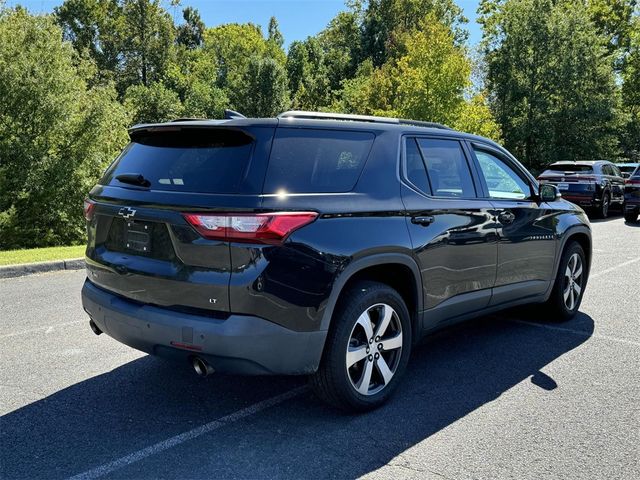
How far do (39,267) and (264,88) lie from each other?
36.3 meters

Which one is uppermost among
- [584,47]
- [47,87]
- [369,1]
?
[369,1]

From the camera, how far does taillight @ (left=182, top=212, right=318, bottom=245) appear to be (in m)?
3.09

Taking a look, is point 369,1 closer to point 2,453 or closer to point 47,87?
point 47,87

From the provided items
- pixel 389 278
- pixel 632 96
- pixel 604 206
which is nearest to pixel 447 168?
pixel 389 278

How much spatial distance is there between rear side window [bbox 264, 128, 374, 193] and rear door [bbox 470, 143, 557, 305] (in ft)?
4.77

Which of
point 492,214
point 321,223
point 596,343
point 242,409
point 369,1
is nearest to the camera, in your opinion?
point 321,223

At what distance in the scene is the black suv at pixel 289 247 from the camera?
3121mm

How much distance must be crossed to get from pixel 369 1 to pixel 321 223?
63.1 metres

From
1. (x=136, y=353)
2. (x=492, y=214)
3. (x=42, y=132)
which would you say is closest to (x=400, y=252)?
(x=492, y=214)

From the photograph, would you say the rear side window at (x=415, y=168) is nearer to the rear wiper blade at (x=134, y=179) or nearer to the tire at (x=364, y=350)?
the tire at (x=364, y=350)

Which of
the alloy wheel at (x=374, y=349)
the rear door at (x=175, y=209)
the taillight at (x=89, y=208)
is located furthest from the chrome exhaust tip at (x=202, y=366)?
the taillight at (x=89, y=208)

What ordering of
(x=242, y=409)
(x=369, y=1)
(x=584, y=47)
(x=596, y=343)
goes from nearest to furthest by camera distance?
(x=242, y=409) < (x=596, y=343) < (x=584, y=47) < (x=369, y=1)

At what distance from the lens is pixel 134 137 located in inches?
157

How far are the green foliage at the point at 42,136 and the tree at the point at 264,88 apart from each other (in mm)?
25603
